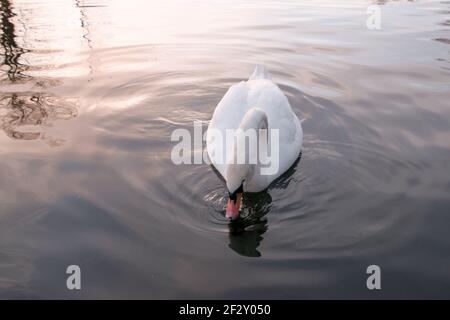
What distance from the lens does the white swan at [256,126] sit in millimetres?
5973

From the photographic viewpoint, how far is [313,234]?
17.3ft

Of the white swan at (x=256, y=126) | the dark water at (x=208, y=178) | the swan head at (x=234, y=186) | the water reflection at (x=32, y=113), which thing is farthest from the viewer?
the water reflection at (x=32, y=113)

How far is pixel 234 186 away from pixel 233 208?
251 millimetres

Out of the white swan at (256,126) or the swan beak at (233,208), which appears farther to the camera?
the white swan at (256,126)

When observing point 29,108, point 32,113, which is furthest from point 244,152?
point 29,108

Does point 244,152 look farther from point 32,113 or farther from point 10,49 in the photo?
point 10,49

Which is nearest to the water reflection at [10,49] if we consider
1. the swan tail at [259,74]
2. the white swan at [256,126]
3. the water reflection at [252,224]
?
the swan tail at [259,74]

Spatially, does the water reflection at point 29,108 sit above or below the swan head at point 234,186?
above

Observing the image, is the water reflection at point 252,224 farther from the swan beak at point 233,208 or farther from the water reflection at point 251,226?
the swan beak at point 233,208

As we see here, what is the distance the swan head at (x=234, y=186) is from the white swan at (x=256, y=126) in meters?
0.01
